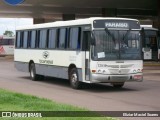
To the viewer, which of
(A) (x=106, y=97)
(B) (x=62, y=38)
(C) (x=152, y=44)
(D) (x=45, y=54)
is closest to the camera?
(A) (x=106, y=97)

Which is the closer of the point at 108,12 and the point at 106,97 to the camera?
the point at 106,97

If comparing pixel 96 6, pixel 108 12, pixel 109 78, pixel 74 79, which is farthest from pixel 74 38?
pixel 108 12

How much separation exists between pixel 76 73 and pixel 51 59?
3.02m

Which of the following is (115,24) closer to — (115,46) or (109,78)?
(115,46)

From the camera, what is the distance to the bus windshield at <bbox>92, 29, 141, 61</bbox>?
58.8 ft

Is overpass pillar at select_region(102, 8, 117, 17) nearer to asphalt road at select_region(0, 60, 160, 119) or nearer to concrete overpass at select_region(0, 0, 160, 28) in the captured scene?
concrete overpass at select_region(0, 0, 160, 28)

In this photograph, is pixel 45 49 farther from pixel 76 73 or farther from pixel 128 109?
pixel 128 109

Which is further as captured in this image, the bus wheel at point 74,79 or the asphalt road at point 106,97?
the bus wheel at point 74,79

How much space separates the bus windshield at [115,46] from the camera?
17.9 m

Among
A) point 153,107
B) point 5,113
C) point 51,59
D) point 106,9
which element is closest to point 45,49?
point 51,59

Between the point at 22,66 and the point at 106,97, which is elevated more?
the point at 22,66

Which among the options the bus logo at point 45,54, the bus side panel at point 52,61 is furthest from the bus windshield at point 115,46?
the bus logo at point 45,54

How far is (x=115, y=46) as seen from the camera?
18.1 metres

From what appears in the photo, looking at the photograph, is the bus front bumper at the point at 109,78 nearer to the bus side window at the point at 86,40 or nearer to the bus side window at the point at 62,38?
the bus side window at the point at 86,40
